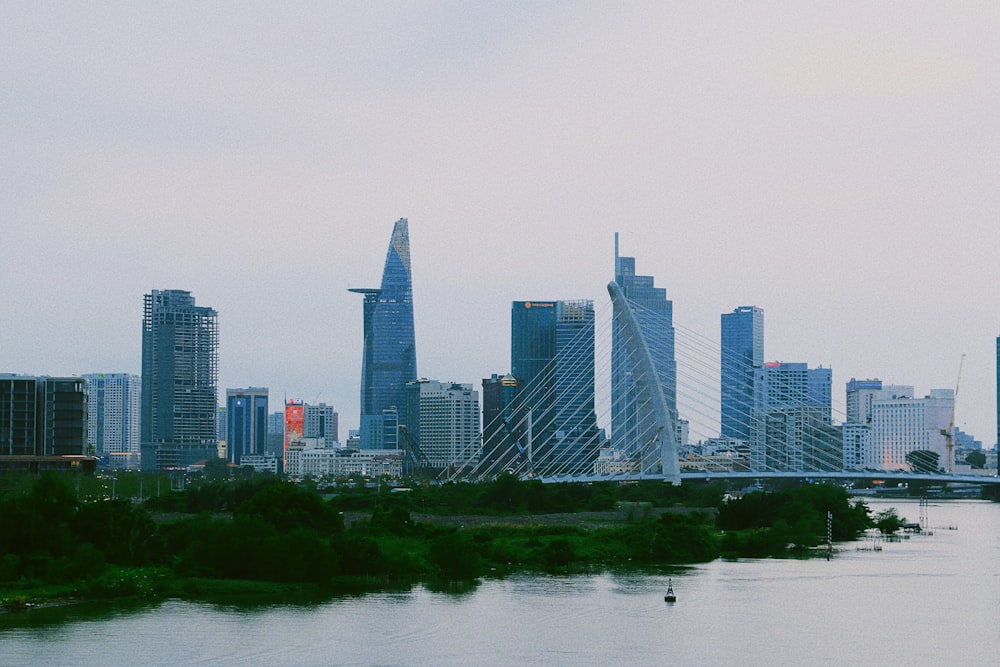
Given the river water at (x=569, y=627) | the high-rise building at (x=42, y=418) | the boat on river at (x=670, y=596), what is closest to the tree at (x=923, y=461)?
the high-rise building at (x=42, y=418)

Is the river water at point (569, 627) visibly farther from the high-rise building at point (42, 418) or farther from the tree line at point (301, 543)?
the high-rise building at point (42, 418)

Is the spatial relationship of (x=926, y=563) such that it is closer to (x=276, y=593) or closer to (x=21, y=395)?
(x=276, y=593)

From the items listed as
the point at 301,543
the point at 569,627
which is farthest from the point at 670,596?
the point at 301,543

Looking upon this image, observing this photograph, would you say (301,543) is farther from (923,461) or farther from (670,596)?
(923,461)

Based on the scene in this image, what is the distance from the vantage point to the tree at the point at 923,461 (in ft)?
550

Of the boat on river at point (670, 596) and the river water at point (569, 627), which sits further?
the boat on river at point (670, 596)

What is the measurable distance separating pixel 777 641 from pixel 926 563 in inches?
851

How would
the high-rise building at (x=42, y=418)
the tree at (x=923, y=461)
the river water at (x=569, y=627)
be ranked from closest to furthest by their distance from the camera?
the river water at (x=569, y=627) → the high-rise building at (x=42, y=418) → the tree at (x=923, y=461)

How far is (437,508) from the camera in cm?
7962

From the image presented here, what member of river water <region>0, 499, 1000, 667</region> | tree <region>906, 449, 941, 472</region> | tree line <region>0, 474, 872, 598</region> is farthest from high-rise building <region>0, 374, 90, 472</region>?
tree <region>906, 449, 941, 472</region>

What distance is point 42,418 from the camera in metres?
91.3

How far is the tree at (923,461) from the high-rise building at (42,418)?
109 metres

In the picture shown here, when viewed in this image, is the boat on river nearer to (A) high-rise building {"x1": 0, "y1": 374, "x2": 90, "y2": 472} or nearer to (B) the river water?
(B) the river water

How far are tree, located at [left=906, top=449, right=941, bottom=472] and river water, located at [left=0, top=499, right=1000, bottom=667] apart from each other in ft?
419
